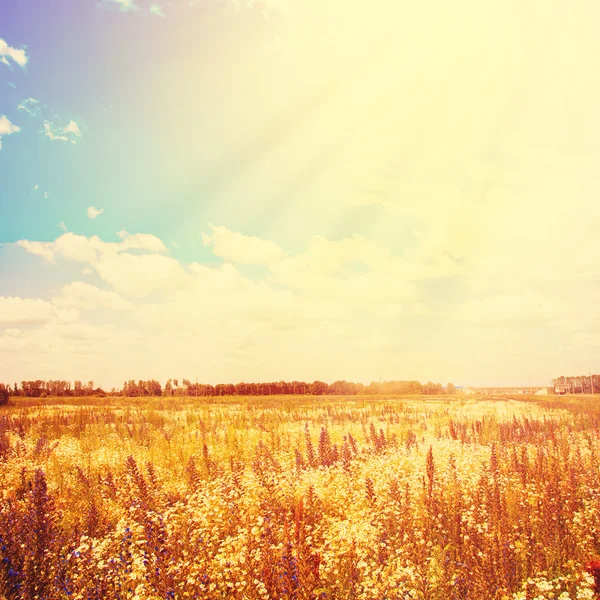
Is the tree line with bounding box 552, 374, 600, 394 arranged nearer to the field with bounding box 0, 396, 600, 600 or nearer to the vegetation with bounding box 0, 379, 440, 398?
the vegetation with bounding box 0, 379, 440, 398

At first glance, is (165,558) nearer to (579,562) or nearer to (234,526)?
(234,526)

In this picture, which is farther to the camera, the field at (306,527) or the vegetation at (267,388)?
the vegetation at (267,388)

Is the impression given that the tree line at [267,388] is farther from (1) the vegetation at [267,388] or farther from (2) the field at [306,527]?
(2) the field at [306,527]

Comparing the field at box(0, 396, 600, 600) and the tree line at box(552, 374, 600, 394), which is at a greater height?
the field at box(0, 396, 600, 600)

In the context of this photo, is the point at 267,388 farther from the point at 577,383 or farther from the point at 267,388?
the point at 577,383

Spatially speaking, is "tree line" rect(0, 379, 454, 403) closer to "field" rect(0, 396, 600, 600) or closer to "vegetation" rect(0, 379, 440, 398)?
"vegetation" rect(0, 379, 440, 398)

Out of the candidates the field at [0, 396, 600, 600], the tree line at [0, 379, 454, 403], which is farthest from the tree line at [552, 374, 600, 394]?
the field at [0, 396, 600, 600]

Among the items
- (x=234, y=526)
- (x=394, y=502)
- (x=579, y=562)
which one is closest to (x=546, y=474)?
(x=579, y=562)

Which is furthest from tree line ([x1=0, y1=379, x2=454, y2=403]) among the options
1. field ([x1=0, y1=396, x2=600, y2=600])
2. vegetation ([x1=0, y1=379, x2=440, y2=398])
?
field ([x1=0, y1=396, x2=600, y2=600])

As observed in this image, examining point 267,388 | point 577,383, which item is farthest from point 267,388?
point 577,383

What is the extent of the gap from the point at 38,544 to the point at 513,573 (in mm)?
6094

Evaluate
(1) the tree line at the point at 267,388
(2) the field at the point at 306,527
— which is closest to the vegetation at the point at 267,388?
(1) the tree line at the point at 267,388

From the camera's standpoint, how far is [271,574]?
12.8 ft

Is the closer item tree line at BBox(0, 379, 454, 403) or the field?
the field
